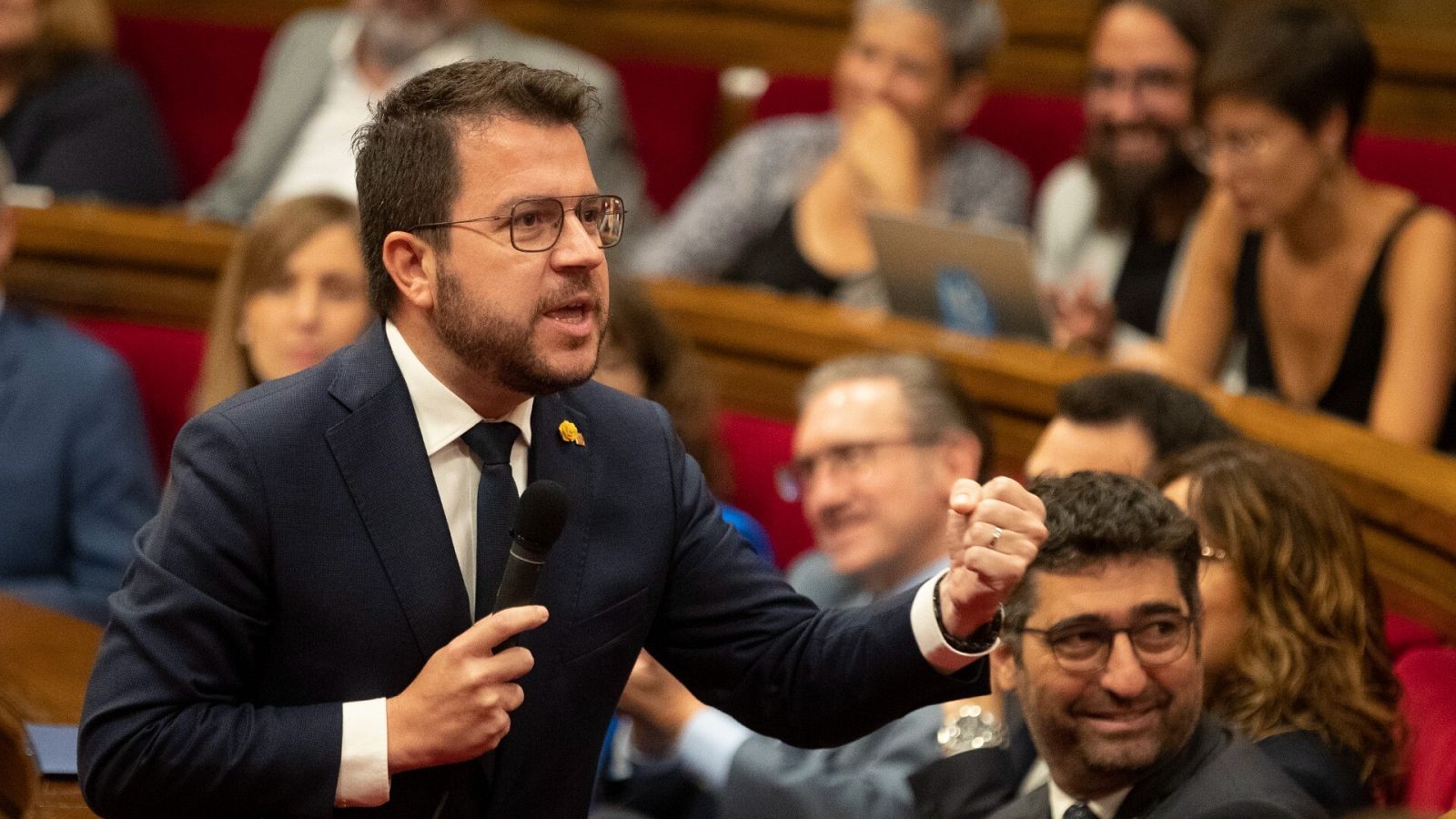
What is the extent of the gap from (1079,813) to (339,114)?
234 centimetres

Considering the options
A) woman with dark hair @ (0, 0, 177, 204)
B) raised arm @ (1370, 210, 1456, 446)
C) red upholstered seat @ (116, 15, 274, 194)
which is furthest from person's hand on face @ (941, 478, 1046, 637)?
red upholstered seat @ (116, 15, 274, 194)

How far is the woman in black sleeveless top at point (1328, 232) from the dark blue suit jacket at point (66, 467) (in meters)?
1.51

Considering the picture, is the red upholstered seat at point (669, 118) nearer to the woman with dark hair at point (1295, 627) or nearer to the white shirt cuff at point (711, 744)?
the white shirt cuff at point (711, 744)

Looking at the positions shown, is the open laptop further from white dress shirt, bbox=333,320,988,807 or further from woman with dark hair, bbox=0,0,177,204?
woman with dark hair, bbox=0,0,177,204

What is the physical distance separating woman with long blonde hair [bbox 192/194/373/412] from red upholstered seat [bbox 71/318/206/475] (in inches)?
17.7

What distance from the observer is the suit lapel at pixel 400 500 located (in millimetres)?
1129

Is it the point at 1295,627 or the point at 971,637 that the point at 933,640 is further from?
the point at 1295,627

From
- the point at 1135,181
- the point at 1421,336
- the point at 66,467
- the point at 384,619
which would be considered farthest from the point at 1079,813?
the point at 66,467

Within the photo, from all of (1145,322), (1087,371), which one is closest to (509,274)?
(1087,371)

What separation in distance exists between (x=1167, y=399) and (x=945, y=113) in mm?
1156

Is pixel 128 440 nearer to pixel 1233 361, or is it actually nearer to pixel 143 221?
pixel 143 221

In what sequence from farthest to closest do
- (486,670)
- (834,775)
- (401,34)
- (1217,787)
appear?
(401,34) < (834,775) < (1217,787) < (486,670)

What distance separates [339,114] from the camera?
3.30 meters

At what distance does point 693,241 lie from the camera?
307 cm
